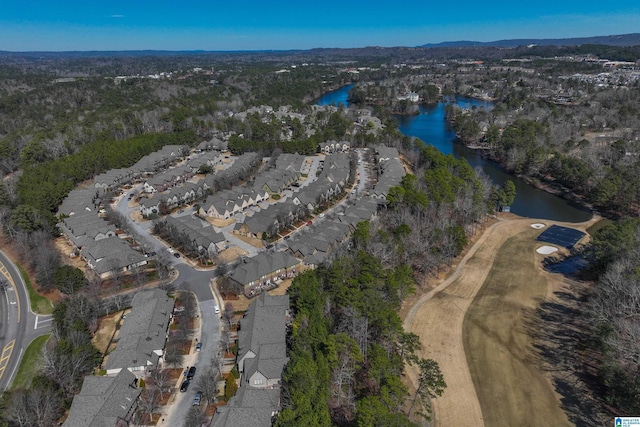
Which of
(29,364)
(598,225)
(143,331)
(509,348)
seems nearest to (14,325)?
(29,364)

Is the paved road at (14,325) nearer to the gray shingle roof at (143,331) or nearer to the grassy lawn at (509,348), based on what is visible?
the gray shingle roof at (143,331)

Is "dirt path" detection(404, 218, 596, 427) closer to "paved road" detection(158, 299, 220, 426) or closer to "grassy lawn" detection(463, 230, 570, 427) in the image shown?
"grassy lawn" detection(463, 230, 570, 427)

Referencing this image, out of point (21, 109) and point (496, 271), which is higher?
point (21, 109)

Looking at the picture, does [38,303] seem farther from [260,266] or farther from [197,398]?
[197,398]

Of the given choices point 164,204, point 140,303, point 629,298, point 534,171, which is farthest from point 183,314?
point 534,171

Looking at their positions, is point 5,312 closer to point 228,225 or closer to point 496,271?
point 228,225

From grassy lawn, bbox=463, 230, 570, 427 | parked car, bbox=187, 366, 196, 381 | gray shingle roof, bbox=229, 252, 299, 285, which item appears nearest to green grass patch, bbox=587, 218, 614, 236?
grassy lawn, bbox=463, 230, 570, 427

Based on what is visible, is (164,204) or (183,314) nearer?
(183,314)
